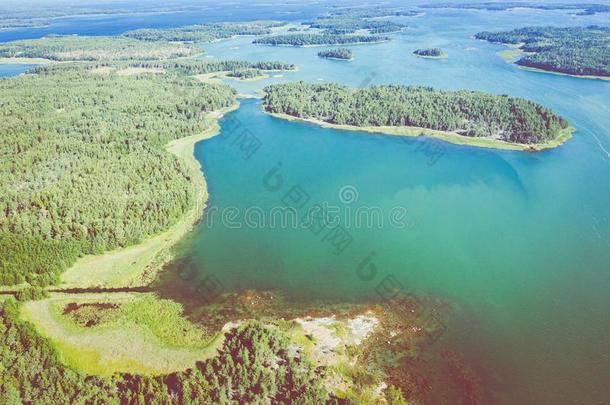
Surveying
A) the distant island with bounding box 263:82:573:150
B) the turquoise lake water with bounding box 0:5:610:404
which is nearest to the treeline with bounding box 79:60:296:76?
the distant island with bounding box 263:82:573:150

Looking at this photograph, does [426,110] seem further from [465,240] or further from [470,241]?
[470,241]

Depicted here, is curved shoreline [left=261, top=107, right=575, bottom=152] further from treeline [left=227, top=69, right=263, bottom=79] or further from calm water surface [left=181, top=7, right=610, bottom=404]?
treeline [left=227, top=69, right=263, bottom=79]

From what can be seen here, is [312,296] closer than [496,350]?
No

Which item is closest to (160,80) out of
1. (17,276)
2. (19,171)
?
(19,171)

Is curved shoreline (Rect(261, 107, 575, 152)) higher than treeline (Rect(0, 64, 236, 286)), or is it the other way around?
treeline (Rect(0, 64, 236, 286))

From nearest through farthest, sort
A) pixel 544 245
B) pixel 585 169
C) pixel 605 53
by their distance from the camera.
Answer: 1. pixel 544 245
2. pixel 585 169
3. pixel 605 53

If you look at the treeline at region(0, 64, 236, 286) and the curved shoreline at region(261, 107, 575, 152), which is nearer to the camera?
the treeline at region(0, 64, 236, 286)

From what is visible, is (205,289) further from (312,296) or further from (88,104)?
(88,104)
